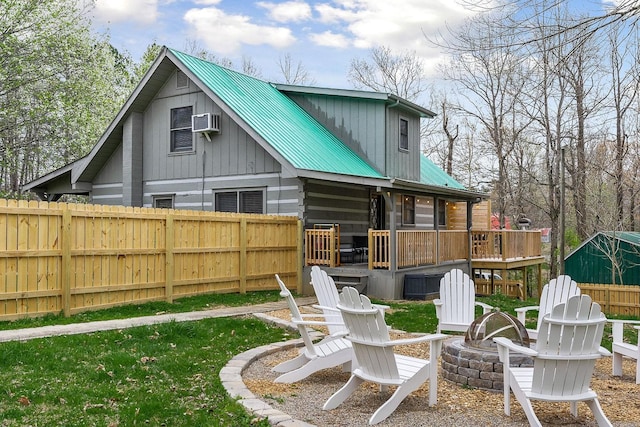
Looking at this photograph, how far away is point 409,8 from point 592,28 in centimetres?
256

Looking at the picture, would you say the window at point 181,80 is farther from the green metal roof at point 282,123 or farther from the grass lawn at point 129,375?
the grass lawn at point 129,375

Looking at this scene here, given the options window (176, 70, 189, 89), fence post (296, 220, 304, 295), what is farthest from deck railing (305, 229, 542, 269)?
window (176, 70, 189, 89)

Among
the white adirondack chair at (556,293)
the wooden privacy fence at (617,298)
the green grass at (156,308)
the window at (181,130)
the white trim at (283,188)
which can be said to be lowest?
the wooden privacy fence at (617,298)

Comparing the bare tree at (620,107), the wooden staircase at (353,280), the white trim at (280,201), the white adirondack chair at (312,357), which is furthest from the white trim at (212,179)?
the bare tree at (620,107)

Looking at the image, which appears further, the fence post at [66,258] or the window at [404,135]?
the window at [404,135]

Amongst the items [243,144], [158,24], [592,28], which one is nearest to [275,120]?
[243,144]

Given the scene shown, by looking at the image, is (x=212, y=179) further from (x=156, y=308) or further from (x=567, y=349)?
(x=567, y=349)

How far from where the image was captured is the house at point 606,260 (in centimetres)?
2152

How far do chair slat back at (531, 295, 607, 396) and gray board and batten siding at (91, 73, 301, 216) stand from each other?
10707 mm

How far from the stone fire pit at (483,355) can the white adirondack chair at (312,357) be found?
3.55ft

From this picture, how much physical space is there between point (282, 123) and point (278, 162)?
6.14 feet

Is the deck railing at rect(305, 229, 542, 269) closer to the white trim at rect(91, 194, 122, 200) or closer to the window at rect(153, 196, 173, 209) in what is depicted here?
the window at rect(153, 196, 173, 209)

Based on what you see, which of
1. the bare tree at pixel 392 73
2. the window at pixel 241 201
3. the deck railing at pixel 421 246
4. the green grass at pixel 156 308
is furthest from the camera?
the bare tree at pixel 392 73

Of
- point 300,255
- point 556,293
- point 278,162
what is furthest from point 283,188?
point 556,293
